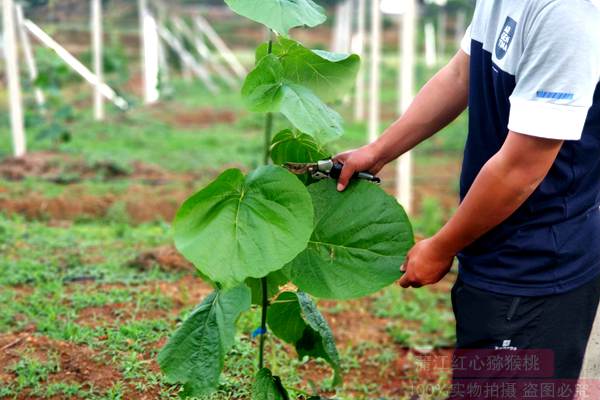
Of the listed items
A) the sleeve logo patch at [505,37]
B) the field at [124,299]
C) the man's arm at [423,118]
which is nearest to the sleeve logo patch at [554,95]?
the sleeve logo patch at [505,37]

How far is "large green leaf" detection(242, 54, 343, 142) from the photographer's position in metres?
1.87

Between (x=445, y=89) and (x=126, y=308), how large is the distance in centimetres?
183

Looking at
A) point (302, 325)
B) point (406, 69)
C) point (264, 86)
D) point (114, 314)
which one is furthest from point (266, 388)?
point (406, 69)

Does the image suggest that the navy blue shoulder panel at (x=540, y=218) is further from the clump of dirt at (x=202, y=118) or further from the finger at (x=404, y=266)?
the clump of dirt at (x=202, y=118)

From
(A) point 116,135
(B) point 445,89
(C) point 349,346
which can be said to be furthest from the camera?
(A) point 116,135

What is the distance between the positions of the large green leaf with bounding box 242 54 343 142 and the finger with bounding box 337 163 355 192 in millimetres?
156

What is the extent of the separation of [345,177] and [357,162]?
7 centimetres

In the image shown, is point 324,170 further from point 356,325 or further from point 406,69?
point 406,69

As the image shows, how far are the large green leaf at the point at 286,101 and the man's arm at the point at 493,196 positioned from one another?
34 cm

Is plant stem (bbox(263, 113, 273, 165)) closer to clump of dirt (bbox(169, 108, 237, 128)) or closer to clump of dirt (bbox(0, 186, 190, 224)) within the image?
clump of dirt (bbox(0, 186, 190, 224))

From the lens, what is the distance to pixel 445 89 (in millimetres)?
2201

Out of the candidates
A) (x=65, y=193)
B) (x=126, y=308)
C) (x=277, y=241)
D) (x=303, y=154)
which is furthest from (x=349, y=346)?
(x=65, y=193)

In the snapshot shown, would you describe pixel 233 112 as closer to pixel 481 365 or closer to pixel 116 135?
pixel 116 135

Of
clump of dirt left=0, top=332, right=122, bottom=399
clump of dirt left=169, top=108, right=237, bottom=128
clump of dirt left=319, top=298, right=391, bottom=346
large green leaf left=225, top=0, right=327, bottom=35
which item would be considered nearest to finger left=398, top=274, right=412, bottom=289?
large green leaf left=225, top=0, right=327, bottom=35
